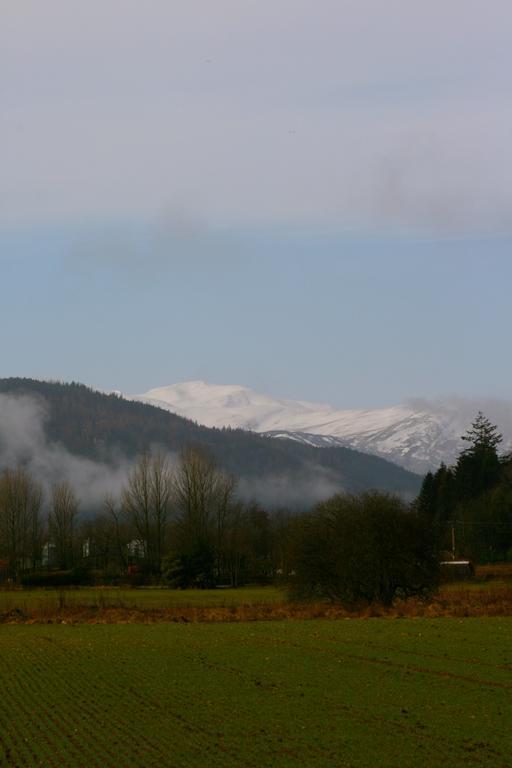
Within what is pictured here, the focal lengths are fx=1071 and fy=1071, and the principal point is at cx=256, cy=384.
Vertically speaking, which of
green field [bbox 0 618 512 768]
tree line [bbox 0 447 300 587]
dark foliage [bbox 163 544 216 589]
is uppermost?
tree line [bbox 0 447 300 587]

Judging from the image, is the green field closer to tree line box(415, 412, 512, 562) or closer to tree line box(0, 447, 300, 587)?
tree line box(415, 412, 512, 562)

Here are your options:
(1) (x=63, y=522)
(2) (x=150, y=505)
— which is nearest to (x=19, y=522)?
(1) (x=63, y=522)

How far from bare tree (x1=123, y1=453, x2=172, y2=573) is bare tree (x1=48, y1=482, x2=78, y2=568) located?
823 centimetres

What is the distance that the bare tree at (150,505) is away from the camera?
415 ft

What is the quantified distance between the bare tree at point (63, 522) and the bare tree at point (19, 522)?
2.12 meters

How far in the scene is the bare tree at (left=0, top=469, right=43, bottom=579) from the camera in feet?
415

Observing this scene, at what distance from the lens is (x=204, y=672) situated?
2839 centimetres

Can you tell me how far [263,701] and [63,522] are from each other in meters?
119

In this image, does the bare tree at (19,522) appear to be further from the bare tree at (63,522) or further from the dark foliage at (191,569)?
the dark foliage at (191,569)

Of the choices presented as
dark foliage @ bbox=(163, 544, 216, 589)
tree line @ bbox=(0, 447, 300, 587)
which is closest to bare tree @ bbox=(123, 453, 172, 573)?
tree line @ bbox=(0, 447, 300, 587)

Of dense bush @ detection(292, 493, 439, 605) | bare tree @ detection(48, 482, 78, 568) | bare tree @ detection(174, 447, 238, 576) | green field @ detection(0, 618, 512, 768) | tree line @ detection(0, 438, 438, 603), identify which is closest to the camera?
green field @ detection(0, 618, 512, 768)

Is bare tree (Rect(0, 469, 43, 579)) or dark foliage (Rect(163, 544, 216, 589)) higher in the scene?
bare tree (Rect(0, 469, 43, 579))

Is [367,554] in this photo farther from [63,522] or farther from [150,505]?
[63,522]

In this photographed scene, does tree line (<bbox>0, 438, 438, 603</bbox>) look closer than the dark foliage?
Yes
